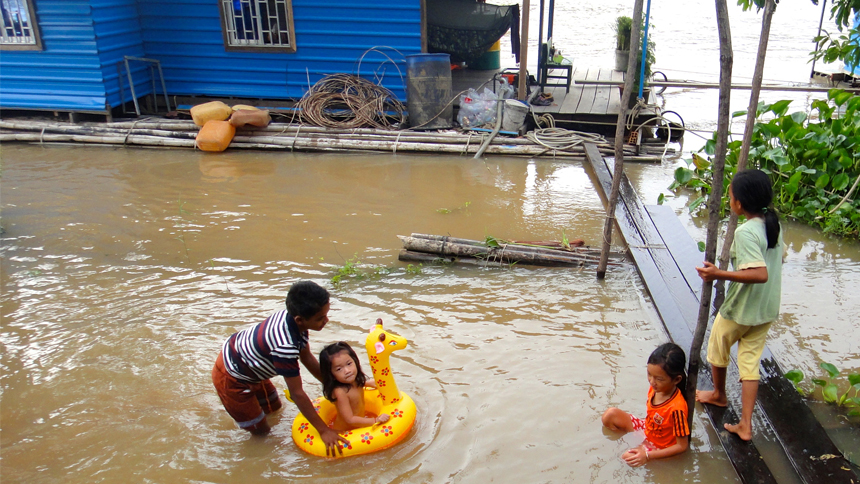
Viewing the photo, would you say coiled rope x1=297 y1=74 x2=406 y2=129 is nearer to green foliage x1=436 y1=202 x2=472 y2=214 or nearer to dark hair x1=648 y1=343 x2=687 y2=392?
green foliage x1=436 y1=202 x2=472 y2=214

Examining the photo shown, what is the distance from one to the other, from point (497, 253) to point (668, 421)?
2692mm

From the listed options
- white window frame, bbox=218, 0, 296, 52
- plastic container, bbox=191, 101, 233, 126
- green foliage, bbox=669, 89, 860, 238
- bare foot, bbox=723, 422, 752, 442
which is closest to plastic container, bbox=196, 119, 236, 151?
plastic container, bbox=191, 101, 233, 126

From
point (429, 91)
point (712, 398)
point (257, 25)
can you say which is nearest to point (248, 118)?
point (257, 25)

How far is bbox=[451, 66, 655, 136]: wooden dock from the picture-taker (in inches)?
395

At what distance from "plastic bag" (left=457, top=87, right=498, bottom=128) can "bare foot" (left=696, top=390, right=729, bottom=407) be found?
7205 mm

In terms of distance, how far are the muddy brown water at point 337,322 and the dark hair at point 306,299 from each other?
38.8 inches

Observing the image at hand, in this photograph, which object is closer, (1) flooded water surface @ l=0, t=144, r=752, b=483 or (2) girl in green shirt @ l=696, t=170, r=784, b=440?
(2) girl in green shirt @ l=696, t=170, r=784, b=440

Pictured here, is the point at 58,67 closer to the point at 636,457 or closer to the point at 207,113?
the point at 207,113

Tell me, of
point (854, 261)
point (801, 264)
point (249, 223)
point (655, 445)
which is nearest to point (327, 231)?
point (249, 223)

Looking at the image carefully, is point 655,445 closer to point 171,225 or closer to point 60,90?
point 171,225

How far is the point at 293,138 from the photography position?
977 centimetres

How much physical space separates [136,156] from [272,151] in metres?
2.23

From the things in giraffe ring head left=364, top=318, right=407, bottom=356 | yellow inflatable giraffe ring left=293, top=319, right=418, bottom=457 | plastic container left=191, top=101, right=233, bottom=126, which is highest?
plastic container left=191, top=101, right=233, bottom=126

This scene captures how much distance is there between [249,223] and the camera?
22.2ft
